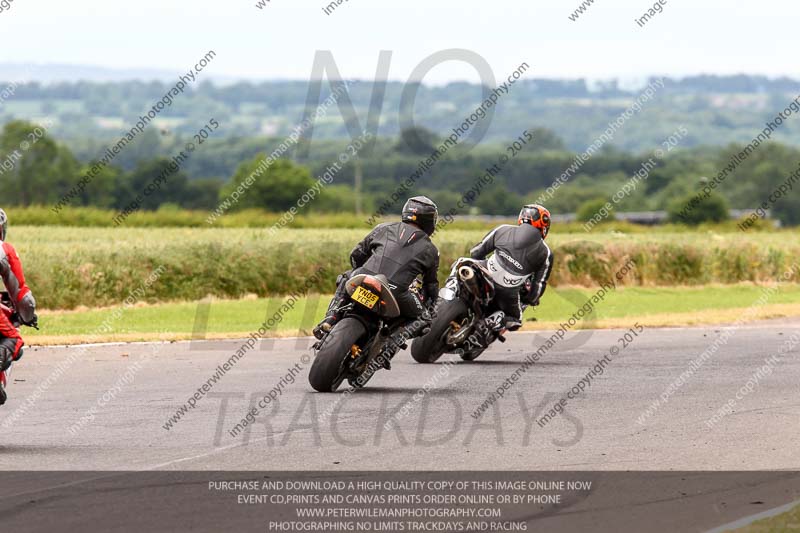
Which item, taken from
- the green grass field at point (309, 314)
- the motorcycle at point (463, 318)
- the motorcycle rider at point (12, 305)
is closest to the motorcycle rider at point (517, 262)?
the motorcycle at point (463, 318)

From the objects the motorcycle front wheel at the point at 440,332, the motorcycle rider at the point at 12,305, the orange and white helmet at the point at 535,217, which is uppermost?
the motorcycle rider at the point at 12,305

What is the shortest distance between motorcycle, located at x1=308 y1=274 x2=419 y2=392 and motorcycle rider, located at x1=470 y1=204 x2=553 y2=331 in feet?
11.2

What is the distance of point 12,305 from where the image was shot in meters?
10.4

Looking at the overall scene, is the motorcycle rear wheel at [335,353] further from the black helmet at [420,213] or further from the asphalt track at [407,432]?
the black helmet at [420,213]

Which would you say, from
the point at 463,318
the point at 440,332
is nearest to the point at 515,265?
the point at 463,318

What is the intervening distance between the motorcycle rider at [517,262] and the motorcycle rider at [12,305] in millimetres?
7299

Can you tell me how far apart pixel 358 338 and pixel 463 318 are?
10.7 ft

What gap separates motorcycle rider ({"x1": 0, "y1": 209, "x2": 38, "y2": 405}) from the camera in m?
10.2

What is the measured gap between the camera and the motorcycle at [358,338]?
12953 millimetres

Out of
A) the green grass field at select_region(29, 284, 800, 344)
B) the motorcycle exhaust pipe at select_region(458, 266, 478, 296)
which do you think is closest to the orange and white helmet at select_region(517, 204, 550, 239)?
the motorcycle exhaust pipe at select_region(458, 266, 478, 296)

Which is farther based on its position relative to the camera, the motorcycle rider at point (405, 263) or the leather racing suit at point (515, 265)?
the leather racing suit at point (515, 265)

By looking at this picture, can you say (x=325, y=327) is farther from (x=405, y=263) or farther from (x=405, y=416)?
(x=405, y=416)

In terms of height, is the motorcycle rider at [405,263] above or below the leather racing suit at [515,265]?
above
